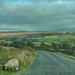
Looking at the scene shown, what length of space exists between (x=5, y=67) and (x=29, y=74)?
199 inches

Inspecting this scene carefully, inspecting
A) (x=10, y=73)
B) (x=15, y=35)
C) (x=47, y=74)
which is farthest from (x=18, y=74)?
(x=15, y=35)

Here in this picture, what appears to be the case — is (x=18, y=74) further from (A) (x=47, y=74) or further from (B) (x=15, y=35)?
(B) (x=15, y=35)

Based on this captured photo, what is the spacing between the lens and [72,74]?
41.8m

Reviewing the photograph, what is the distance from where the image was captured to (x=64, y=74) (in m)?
41.5

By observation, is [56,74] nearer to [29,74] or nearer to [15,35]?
[29,74]

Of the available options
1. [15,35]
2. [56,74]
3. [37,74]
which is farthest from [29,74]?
[15,35]

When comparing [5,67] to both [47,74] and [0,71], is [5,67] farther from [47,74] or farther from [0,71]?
[47,74]

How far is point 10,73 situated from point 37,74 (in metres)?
3.62

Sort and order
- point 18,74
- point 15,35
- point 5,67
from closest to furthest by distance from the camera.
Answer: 1. point 18,74
2. point 5,67
3. point 15,35

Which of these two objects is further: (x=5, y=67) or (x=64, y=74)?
(x=5, y=67)

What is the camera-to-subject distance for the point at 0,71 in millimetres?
41812

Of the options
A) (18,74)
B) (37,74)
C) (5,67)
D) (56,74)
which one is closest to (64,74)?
(56,74)

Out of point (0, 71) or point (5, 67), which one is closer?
point (0, 71)

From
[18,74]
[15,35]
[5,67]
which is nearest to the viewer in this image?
[18,74]
